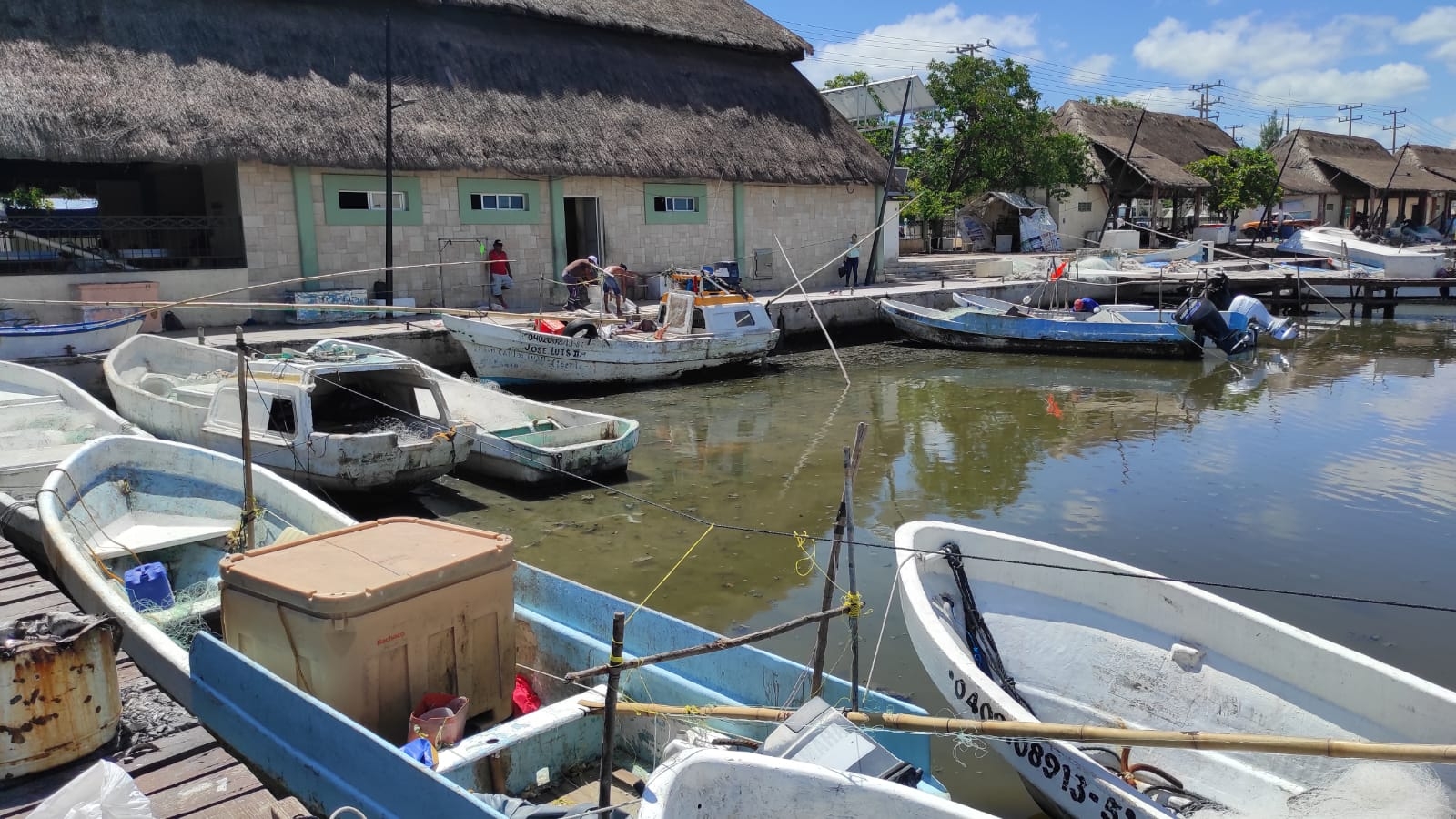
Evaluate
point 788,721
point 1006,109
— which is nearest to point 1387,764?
point 788,721

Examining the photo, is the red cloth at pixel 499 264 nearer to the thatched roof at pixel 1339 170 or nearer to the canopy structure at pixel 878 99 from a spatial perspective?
the canopy structure at pixel 878 99

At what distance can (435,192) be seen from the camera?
18609 mm

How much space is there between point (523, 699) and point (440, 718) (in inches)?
33.6

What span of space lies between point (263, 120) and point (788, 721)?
1578 centimetres

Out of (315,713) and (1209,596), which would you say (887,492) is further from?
(315,713)

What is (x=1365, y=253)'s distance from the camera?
3067cm

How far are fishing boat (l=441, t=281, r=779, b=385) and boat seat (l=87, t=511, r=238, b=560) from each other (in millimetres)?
6908

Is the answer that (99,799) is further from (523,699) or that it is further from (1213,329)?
(1213,329)

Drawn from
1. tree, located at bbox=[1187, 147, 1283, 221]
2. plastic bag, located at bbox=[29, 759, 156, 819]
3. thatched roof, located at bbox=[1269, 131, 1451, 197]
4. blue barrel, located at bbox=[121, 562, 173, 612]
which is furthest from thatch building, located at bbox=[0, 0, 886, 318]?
thatched roof, located at bbox=[1269, 131, 1451, 197]

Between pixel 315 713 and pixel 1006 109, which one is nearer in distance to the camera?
pixel 315 713

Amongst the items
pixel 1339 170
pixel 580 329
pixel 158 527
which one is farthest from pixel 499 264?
pixel 1339 170

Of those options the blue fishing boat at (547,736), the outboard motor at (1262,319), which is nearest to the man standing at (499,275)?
the blue fishing boat at (547,736)

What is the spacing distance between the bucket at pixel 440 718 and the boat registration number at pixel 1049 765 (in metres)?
2.28

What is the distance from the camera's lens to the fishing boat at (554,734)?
341 cm
